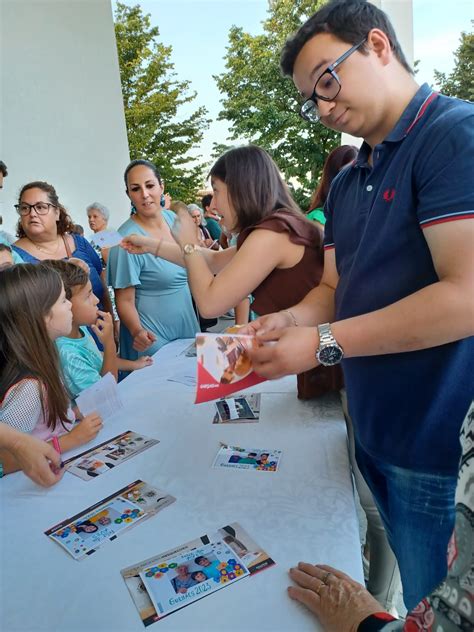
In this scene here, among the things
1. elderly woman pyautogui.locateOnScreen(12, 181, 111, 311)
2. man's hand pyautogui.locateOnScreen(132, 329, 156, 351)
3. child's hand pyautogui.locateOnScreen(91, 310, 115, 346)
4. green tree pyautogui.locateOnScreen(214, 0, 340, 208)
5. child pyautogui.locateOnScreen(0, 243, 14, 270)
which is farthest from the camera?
green tree pyautogui.locateOnScreen(214, 0, 340, 208)

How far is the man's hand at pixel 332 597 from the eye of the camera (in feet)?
2.22

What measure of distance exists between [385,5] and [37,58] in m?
4.02

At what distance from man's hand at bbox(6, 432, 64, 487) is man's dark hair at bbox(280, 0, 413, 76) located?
1.11 meters

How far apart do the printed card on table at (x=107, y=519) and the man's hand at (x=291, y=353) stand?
41 cm

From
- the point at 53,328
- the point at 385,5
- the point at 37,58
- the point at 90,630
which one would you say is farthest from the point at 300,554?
the point at 37,58

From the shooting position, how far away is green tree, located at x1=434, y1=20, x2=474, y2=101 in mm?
5422

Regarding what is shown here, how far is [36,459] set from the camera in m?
1.13

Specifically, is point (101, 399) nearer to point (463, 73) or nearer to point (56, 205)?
point (56, 205)

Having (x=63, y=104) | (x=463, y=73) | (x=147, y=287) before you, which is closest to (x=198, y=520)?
(x=147, y=287)

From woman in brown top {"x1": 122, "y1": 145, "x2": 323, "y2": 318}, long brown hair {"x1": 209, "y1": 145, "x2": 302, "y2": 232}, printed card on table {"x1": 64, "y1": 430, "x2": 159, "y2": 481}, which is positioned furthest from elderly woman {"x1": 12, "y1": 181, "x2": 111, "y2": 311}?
printed card on table {"x1": 64, "y1": 430, "x2": 159, "y2": 481}

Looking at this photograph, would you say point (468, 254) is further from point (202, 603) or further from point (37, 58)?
point (37, 58)

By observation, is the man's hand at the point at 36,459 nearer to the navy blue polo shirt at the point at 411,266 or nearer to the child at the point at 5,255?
the navy blue polo shirt at the point at 411,266

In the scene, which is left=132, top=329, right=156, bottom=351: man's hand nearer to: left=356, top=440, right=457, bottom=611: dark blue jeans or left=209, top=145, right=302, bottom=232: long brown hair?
left=209, top=145, right=302, bottom=232: long brown hair

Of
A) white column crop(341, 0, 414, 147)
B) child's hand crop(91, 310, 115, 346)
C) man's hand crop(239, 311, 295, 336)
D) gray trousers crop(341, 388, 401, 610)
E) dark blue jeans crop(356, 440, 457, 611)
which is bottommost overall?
gray trousers crop(341, 388, 401, 610)
